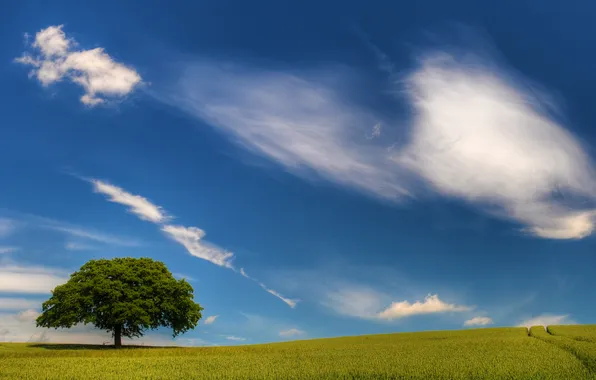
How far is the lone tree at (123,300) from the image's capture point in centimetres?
5478

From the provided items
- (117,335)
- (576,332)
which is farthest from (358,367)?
(117,335)

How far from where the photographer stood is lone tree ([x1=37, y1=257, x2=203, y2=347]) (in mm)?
54781

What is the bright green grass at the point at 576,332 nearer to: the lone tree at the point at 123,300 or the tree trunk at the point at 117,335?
the lone tree at the point at 123,300

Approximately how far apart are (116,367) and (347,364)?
14134mm

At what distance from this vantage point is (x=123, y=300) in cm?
5612

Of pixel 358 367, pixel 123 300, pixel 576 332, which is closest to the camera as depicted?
pixel 358 367

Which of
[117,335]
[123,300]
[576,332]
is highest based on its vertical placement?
[123,300]

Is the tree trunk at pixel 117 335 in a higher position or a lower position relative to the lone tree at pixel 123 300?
lower

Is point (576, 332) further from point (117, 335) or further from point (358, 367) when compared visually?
point (117, 335)

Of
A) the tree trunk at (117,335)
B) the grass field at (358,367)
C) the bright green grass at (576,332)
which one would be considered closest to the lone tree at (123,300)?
the tree trunk at (117,335)

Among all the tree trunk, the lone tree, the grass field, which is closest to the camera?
the grass field

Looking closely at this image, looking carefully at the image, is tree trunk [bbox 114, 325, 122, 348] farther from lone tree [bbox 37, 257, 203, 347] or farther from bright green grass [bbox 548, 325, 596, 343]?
bright green grass [bbox 548, 325, 596, 343]

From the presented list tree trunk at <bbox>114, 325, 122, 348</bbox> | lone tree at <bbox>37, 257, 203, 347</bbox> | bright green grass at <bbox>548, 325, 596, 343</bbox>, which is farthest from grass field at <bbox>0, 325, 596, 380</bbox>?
tree trunk at <bbox>114, 325, 122, 348</bbox>

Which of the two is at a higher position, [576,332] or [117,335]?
[117,335]
